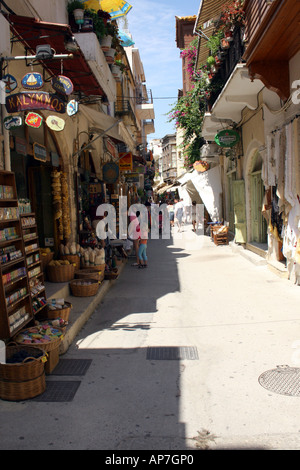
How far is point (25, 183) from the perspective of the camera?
8547mm

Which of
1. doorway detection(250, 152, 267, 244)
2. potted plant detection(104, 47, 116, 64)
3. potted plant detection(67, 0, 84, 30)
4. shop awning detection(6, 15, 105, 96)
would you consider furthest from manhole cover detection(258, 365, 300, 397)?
potted plant detection(104, 47, 116, 64)

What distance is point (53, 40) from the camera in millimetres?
6539

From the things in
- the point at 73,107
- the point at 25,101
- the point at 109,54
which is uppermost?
the point at 109,54

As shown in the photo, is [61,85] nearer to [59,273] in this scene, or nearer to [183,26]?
[59,273]

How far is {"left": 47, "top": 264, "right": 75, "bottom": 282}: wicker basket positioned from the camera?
25.5 feet

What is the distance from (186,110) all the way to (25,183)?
1203cm

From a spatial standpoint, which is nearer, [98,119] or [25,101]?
[25,101]

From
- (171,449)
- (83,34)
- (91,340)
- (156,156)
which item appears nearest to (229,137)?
(83,34)

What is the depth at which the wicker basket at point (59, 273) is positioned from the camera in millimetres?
7770

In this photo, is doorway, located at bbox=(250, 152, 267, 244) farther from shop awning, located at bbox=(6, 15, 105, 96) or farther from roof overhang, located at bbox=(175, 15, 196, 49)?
roof overhang, located at bbox=(175, 15, 196, 49)

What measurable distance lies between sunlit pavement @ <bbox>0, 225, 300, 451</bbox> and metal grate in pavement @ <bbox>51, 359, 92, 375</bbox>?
0.09 meters

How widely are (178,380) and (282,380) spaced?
1.08m

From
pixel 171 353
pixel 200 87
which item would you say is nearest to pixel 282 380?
pixel 171 353

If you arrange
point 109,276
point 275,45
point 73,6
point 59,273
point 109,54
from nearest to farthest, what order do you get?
point 275,45, point 59,273, point 109,276, point 73,6, point 109,54
